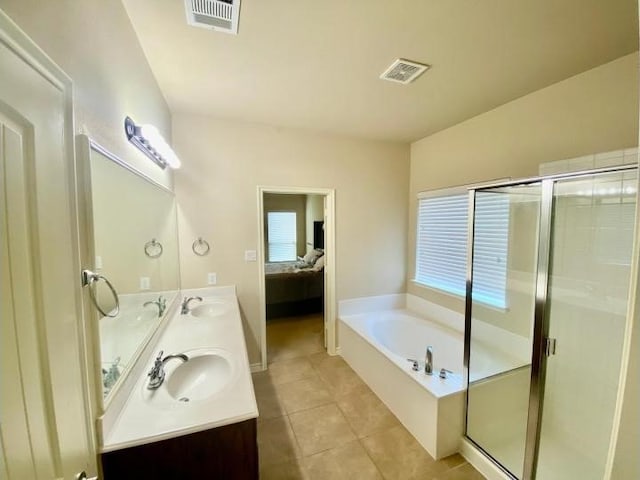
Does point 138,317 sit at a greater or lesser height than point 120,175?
lesser

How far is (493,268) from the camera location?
2291 mm

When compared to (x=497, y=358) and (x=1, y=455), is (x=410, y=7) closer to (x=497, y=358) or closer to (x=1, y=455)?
(x=1, y=455)

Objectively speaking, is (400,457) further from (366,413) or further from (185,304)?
(185,304)

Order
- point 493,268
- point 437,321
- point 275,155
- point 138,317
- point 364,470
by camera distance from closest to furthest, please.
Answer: point 138,317 < point 364,470 < point 493,268 < point 275,155 < point 437,321

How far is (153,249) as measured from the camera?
6.03 ft

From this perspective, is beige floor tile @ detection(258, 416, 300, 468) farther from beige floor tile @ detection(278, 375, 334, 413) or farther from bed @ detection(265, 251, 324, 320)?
bed @ detection(265, 251, 324, 320)

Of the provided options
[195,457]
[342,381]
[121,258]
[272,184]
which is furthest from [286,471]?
[272,184]

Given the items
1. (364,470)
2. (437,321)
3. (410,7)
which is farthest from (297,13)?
(437,321)

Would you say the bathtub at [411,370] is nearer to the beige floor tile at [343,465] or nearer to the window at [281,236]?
the beige floor tile at [343,465]

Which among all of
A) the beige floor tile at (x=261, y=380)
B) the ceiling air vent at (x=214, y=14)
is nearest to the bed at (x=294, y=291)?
the beige floor tile at (x=261, y=380)

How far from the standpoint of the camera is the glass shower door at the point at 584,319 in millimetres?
1617

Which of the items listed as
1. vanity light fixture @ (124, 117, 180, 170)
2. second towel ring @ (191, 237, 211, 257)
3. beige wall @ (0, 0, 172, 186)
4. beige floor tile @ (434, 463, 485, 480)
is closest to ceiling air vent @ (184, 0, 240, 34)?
beige wall @ (0, 0, 172, 186)

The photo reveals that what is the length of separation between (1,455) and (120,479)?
0.69 meters

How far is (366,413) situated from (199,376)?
4.71 ft
